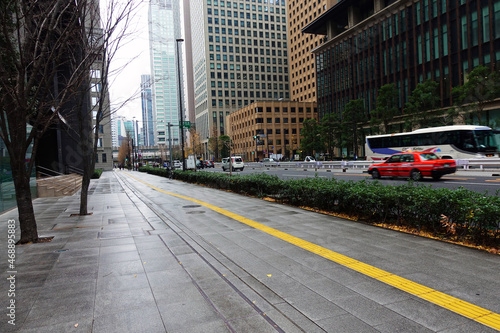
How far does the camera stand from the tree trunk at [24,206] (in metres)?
6.68

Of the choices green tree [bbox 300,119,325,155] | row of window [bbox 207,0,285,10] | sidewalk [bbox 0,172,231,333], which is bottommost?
sidewalk [bbox 0,172,231,333]

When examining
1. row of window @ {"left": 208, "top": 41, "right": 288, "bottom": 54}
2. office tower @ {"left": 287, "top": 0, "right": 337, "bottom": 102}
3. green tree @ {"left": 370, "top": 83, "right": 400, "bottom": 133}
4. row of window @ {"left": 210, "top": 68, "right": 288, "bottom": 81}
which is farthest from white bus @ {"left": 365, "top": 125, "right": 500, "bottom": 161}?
row of window @ {"left": 208, "top": 41, "right": 288, "bottom": 54}

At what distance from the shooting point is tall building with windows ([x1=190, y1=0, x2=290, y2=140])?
387 feet

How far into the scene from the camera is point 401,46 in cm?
5069

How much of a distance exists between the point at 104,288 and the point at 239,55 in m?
123

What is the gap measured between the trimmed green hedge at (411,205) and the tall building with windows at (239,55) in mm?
109719

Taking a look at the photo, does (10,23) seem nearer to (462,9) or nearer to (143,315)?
(143,315)

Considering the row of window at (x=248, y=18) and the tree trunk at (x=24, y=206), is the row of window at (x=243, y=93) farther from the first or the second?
the tree trunk at (x=24, y=206)

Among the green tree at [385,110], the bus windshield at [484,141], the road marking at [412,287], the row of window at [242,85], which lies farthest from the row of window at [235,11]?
the road marking at [412,287]

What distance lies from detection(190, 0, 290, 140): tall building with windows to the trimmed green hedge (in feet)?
360

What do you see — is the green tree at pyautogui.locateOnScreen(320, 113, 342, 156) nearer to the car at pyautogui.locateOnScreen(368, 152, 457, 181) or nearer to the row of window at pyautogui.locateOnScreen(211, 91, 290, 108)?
the car at pyautogui.locateOnScreen(368, 152, 457, 181)

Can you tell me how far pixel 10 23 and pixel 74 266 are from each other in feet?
17.6

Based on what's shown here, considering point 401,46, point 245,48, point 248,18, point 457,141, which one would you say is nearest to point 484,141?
point 457,141

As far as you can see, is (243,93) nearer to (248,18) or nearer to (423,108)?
(248,18)
